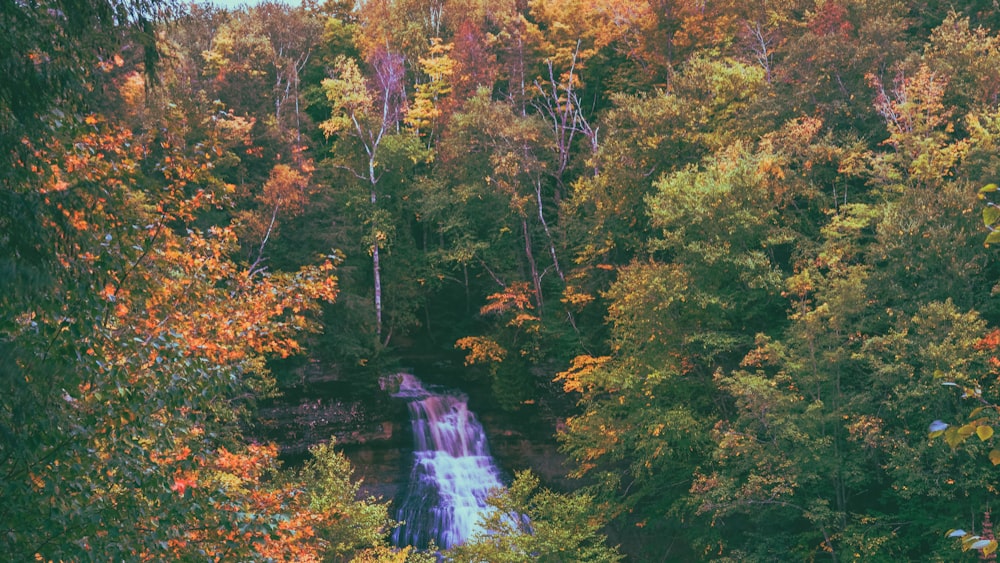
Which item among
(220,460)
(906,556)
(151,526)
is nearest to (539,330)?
(906,556)

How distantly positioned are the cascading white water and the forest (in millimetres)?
1558

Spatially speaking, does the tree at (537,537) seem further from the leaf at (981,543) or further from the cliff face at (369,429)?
the leaf at (981,543)

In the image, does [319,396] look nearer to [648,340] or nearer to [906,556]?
[648,340]

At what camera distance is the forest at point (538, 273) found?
19.9 feet

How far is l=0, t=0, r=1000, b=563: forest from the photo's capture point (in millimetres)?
6070

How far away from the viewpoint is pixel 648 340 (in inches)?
919

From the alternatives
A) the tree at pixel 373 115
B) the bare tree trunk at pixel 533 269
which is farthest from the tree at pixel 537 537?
the tree at pixel 373 115

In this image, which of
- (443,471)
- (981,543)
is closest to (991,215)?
(981,543)

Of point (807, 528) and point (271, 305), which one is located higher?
point (271, 305)

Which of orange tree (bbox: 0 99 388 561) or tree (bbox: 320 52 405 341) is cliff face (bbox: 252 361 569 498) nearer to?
tree (bbox: 320 52 405 341)

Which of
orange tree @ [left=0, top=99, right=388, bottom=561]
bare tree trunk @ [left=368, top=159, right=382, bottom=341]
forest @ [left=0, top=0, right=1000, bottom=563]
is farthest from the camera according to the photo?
bare tree trunk @ [left=368, top=159, right=382, bottom=341]

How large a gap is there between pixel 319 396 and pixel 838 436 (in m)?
16.4

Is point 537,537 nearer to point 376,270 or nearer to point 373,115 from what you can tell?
point 376,270

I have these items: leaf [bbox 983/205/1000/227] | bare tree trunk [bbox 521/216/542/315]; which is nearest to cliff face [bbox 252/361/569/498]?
bare tree trunk [bbox 521/216/542/315]
